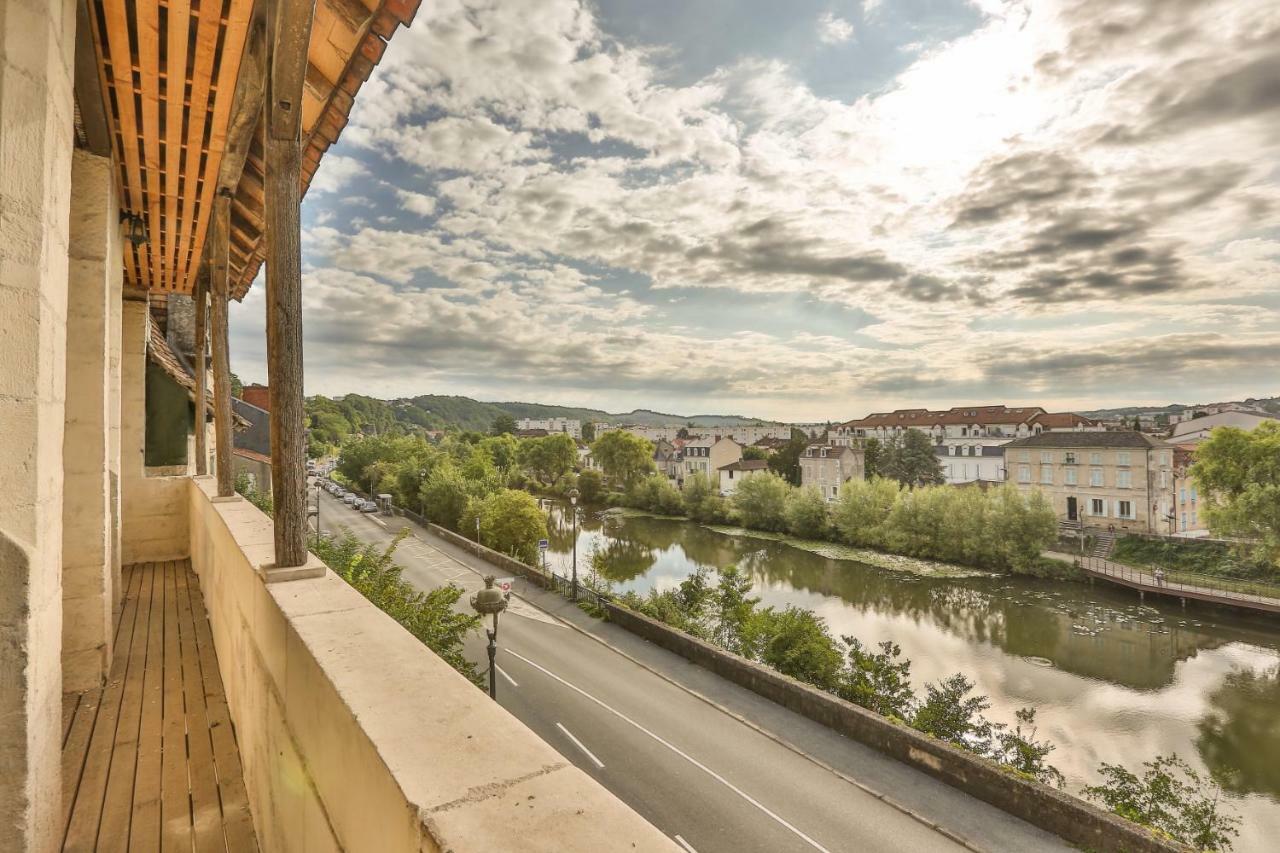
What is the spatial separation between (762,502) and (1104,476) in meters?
19.8

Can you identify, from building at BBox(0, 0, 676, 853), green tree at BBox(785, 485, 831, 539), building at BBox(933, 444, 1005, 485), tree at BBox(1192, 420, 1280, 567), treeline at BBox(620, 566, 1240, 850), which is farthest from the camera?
building at BBox(933, 444, 1005, 485)

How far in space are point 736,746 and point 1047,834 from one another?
470 centimetres

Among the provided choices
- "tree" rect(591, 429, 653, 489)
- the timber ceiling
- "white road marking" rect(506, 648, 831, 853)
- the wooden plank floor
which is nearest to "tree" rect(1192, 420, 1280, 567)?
"white road marking" rect(506, 648, 831, 853)

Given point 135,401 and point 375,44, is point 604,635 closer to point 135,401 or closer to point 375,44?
point 135,401

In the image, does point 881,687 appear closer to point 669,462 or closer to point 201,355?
point 201,355

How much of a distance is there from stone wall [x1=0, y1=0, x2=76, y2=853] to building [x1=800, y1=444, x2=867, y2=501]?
50.3 metres

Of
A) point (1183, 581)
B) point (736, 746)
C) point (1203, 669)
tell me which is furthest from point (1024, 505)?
point (736, 746)

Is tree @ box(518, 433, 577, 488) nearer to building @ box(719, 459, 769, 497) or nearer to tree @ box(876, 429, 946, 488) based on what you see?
building @ box(719, 459, 769, 497)

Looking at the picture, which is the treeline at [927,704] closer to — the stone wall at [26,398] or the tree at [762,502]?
the stone wall at [26,398]

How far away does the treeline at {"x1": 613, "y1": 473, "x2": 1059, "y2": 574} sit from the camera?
30.3 m

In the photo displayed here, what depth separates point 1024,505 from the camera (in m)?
30.9

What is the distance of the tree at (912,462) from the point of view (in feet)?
165

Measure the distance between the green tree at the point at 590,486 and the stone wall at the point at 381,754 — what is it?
53428mm

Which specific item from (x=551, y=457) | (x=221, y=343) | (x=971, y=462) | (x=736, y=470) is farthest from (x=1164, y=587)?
(x=551, y=457)
